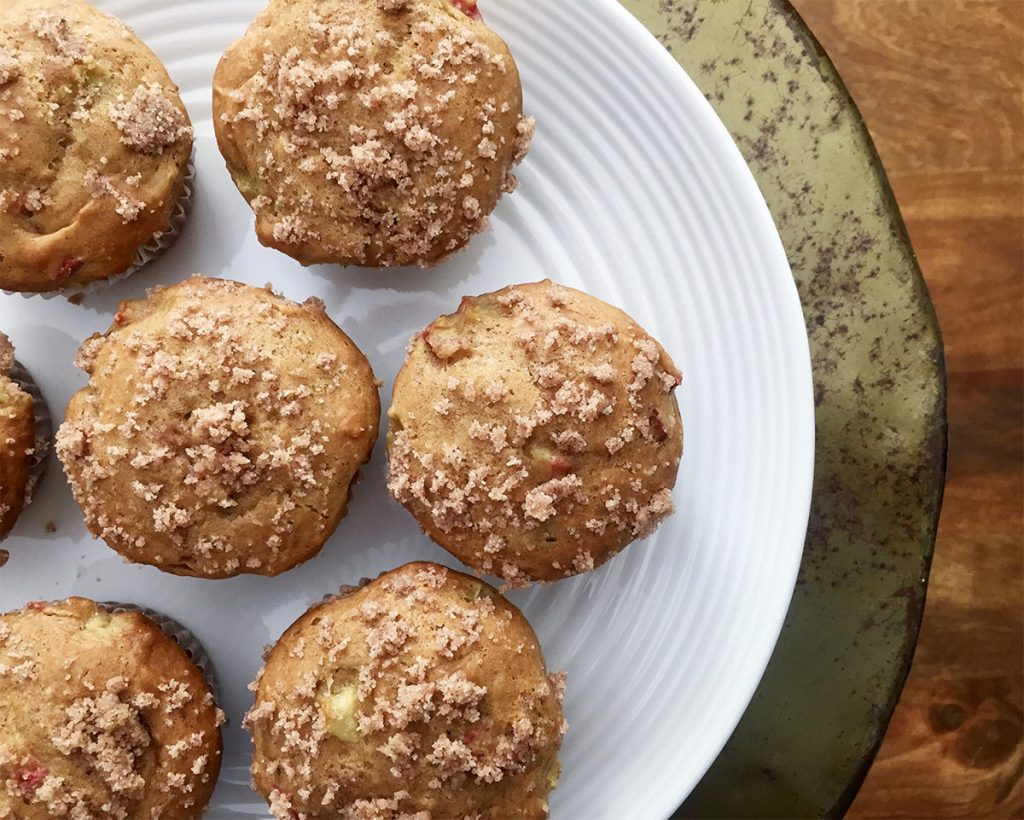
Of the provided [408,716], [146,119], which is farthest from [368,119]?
[408,716]

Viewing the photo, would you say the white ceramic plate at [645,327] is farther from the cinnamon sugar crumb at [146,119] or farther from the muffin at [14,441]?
the cinnamon sugar crumb at [146,119]

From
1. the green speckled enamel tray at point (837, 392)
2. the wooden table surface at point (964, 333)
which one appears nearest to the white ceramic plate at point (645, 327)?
the green speckled enamel tray at point (837, 392)

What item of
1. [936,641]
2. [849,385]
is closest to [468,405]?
[849,385]

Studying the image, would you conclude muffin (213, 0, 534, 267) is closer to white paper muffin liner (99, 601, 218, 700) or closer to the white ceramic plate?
the white ceramic plate

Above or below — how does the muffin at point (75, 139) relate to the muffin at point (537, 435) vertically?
above

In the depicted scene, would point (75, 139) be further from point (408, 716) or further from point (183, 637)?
point (408, 716)

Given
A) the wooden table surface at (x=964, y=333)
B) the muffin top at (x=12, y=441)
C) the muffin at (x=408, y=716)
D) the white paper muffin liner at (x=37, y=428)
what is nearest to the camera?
the muffin at (x=408, y=716)
